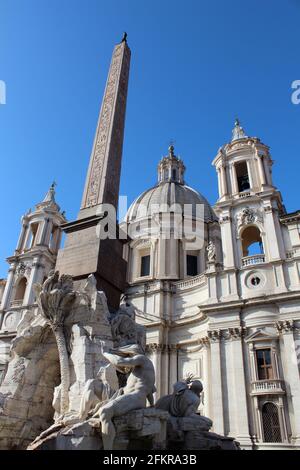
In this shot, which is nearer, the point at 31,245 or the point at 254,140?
the point at 254,140

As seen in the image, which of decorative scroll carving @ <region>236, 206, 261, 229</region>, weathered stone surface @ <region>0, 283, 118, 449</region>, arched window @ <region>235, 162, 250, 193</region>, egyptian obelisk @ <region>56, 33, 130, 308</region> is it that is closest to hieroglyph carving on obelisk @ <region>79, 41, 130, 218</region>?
egyptian obelisk @ <region>56, 33, 130, 308</region>

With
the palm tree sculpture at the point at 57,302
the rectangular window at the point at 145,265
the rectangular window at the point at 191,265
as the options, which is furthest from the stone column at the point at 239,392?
the palm tree sculpture at the point at 57,302

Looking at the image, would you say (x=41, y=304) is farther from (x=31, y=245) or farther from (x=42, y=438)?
(x=31, y=245)

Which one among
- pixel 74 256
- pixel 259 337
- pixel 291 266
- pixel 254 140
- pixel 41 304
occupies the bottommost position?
pixel 41 304

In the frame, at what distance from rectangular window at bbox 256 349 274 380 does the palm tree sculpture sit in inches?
598

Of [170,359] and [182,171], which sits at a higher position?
[182,171]

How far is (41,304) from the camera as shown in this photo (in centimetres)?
807

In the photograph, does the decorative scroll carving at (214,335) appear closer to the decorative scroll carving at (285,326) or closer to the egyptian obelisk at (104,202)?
the decorative scroll carving at (285,326)

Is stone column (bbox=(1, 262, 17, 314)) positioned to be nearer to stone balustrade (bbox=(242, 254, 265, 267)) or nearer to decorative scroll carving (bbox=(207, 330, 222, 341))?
decorative scroll carving (bbox=(207, 330, 222, 341))

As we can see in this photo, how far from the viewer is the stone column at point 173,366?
23.8 meters

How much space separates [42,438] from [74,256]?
445cm

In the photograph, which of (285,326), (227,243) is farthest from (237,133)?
(285,326)

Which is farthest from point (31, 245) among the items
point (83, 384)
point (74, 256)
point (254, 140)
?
point (83, 384)

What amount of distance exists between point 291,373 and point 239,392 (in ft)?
A: 9.25
